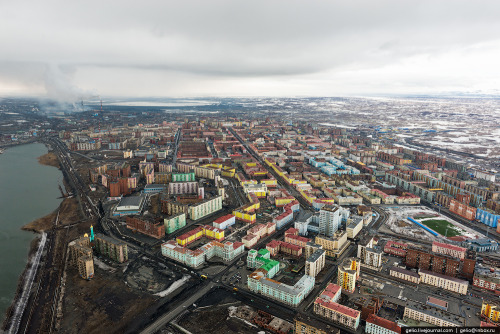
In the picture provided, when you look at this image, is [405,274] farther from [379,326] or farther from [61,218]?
[61,218]

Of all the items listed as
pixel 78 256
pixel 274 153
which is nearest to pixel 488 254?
pixel 78 256

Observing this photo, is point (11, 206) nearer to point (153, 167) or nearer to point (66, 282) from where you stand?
point (153, 167)

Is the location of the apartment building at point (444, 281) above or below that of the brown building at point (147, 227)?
below

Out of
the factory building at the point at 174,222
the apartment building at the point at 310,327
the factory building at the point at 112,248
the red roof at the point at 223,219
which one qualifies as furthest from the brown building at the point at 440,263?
the factory building at the point at 112,248

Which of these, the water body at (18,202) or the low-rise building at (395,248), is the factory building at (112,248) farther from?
the low-rise building at (395,248)

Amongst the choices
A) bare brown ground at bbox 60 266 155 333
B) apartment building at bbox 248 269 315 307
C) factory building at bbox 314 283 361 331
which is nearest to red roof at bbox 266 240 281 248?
apartment building at bbox 248 269 315 307

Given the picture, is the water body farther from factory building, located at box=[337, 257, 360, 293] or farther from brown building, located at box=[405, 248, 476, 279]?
brown building, located at box=[405, 248, 476, 279]
